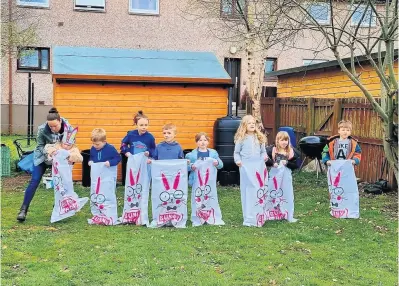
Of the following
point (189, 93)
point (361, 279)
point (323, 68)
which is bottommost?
point (361, 279)

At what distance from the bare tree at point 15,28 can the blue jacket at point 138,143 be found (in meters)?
12.2

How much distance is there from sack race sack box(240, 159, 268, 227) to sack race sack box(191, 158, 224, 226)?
1.38ft

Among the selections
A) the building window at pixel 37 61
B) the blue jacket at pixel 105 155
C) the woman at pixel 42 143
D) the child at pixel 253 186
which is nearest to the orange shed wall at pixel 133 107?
the woman at pixel 42 143

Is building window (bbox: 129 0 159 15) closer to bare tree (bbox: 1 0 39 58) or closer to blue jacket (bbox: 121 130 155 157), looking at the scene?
bare tree (bbox: 1 0 39 58)

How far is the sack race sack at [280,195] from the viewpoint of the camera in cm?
726

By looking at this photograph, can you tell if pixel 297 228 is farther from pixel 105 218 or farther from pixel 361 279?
pixel 105 218

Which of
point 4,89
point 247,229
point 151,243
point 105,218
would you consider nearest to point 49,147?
point 105,218

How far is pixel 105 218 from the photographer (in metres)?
6.96

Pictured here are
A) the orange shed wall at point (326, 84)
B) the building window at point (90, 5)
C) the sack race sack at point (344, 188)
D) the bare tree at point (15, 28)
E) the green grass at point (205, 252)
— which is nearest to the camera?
the green grass at point (205, 252)

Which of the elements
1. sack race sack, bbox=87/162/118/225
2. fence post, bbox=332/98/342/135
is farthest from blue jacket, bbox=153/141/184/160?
fence post, bbox=332/98/342/135

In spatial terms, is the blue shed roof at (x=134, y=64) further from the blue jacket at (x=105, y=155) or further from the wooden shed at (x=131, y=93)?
the blue jacket at (x=105, y=155)

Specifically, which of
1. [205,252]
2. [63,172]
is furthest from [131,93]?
[205,252]

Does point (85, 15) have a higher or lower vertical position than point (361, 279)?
higher

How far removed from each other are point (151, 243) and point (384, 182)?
18.6 ft
